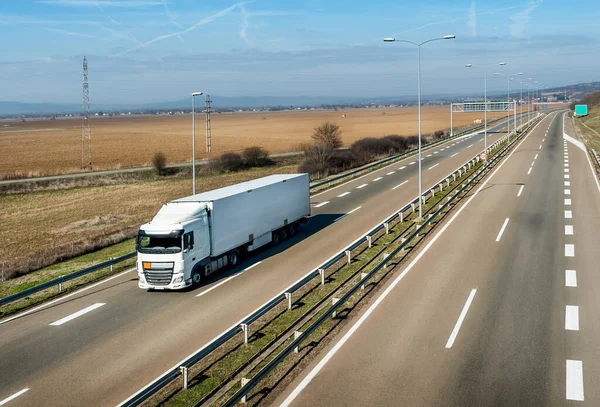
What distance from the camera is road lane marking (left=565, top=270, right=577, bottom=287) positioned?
61.7 ft

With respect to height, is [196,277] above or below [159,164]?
below

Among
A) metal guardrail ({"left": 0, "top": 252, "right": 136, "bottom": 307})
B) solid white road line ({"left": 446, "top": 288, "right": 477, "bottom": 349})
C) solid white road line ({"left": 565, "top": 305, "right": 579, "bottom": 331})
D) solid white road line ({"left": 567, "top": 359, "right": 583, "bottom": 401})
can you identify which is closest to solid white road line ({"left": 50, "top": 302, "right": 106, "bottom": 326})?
metal guardrail ({"left": 0, "top": 252, "right": 136, "bottom": 307})

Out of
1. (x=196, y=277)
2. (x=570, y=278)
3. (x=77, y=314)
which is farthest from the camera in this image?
(x=196, y=277)

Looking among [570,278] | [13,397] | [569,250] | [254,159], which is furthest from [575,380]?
[254,159]

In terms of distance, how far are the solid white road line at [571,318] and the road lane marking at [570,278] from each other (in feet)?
7.36

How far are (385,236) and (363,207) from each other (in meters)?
8.62

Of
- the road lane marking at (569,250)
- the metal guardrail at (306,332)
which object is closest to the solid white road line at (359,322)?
the metal guardrail at (306,332)

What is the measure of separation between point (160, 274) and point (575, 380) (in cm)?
1287

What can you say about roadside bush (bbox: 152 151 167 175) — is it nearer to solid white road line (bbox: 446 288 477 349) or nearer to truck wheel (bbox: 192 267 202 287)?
truck wheel (bbox: 192 267 202 287)

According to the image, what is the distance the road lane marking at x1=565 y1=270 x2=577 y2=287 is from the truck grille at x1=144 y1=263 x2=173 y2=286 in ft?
42.1

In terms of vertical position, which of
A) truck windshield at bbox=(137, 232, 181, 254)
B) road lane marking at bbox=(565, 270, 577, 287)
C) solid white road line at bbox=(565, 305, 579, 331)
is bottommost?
solid white road line at bbox=(565, 305, 579, 331)

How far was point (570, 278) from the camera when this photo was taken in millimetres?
19453

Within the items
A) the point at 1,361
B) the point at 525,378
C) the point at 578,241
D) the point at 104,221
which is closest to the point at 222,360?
the point at 1,361

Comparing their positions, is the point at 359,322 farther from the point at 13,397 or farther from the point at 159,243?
the point at 13,397
